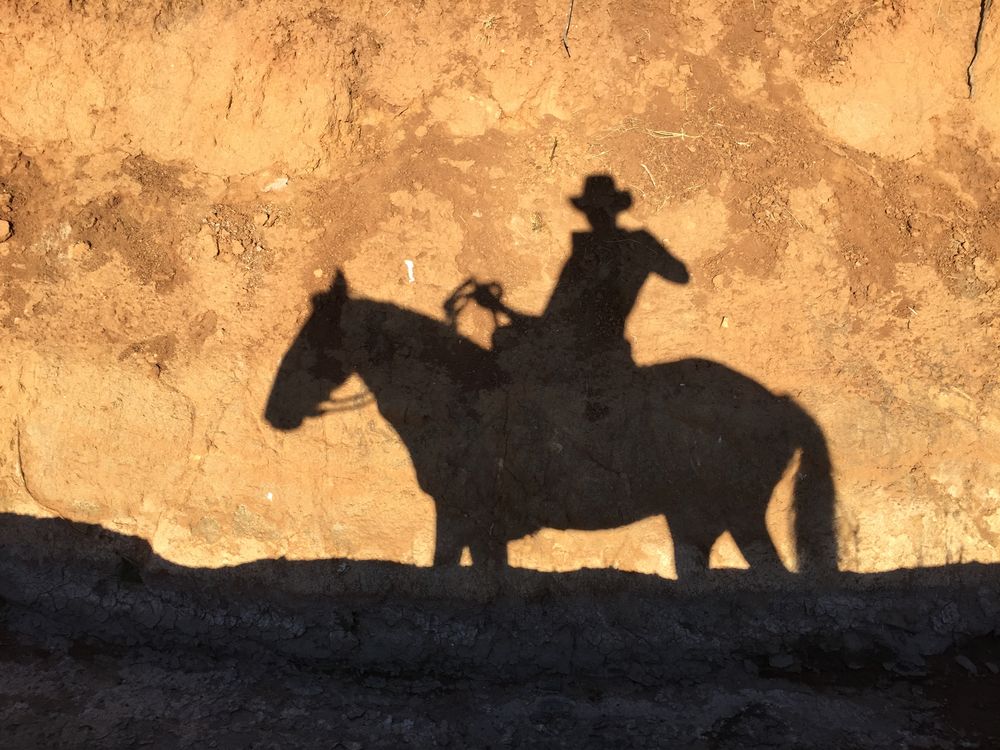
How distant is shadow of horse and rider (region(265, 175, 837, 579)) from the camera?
3.91 metres

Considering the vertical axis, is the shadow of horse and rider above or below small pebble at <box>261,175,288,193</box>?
below

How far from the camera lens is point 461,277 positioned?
4.02 m

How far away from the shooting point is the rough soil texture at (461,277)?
389 cm

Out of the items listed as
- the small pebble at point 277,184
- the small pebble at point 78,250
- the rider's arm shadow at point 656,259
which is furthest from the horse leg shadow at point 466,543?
the small pebble at point 78,250

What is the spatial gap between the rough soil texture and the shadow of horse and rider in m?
0.08

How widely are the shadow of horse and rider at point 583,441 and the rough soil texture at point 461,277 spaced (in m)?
0.08

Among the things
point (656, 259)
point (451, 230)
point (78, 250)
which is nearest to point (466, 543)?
point (451, 230)

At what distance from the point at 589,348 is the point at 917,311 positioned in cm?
203

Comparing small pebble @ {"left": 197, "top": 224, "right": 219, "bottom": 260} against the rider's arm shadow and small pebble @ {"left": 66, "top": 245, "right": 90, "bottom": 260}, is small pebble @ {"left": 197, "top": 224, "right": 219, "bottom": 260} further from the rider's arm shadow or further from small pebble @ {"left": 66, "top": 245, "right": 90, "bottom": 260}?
the rider's arm shadow

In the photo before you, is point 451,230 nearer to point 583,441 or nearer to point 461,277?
point 461,277

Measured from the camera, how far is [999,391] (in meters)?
3.95

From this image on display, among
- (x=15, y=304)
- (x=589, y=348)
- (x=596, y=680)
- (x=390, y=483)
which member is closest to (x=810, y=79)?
(x=589, y=348)

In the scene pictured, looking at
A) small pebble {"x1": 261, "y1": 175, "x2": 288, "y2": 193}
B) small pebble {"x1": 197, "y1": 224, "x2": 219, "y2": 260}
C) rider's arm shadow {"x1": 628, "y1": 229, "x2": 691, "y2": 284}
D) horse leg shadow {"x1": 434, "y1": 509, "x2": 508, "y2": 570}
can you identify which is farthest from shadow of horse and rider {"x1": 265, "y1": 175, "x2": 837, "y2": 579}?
small pebble {"x1": 261, "y1": 175, "x2": 288, "y2": 193}

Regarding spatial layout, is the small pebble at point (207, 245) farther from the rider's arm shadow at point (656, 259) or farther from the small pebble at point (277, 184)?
the rider's arm shadow at point (656, 259)
